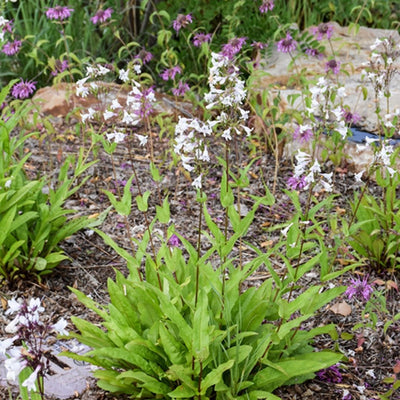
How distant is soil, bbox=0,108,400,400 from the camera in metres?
2.59

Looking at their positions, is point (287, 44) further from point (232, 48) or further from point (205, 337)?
point (205, 337)

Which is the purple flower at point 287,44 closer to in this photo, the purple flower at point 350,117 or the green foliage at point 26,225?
the purple flower at point 350,117

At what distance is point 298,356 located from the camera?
7.97ft

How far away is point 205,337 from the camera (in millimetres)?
2039

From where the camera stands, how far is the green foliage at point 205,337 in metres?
2.16

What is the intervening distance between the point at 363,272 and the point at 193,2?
317 cm

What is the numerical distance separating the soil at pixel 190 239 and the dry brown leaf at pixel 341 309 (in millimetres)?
15

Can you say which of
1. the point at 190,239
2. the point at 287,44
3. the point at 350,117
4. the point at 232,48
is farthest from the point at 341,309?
the point at 287,44

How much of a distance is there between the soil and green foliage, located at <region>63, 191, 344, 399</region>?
20cm

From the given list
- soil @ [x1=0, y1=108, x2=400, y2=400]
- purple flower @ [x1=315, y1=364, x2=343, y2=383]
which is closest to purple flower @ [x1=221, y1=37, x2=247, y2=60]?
soil @ [x1=0, y1=108, x2=400, y2=400]

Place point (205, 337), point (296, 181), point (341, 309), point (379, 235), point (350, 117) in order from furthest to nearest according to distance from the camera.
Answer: point (350, 117)
point (296, 181)
point (379, 235)
point (341, 309)
point (205, 337)

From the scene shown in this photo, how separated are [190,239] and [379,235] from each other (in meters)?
1.09

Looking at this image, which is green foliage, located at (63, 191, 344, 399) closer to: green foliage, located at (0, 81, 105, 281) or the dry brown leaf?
the dry brown leaf

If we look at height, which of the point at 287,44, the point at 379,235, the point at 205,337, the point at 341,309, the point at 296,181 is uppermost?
the point at 287,44
